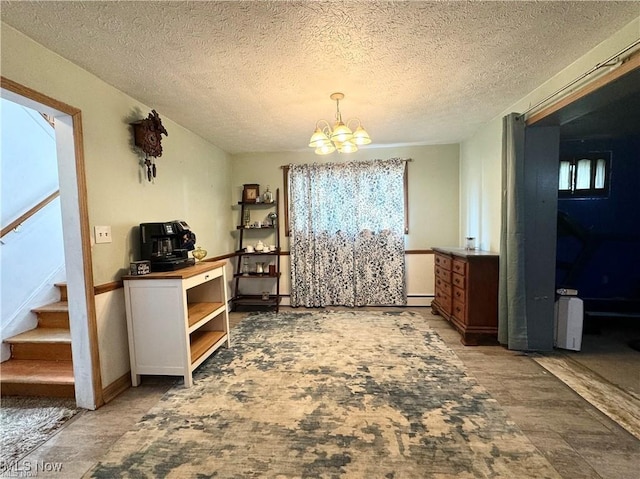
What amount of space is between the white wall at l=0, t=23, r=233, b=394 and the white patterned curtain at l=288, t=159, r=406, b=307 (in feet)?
5.64

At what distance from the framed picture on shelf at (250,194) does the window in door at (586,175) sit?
398cm

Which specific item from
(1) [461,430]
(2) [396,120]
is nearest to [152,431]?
(1) [461,430]

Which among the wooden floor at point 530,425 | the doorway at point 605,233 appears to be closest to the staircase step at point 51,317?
the wooden floor at point 530,425

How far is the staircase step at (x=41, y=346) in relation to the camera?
220 centimetres

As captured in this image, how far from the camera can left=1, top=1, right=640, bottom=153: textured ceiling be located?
54.9 inches

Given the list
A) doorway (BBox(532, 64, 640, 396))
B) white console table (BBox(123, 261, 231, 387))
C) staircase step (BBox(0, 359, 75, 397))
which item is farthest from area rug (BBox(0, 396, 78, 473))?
doorway (BBox(532, 64, 640, 396))

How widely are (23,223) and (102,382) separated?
170 centimetres

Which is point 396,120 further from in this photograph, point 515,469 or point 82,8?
point 515,469

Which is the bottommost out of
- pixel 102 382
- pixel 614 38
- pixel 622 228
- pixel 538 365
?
pixel 538 365

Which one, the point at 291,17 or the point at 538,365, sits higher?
the point at 291,17

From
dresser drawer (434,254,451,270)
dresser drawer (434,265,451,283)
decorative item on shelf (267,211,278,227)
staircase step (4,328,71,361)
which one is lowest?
staircase step (4,328,71,361)

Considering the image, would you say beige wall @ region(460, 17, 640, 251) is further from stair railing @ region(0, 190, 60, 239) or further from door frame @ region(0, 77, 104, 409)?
stair railing @ region(0, 190, 60, 239)

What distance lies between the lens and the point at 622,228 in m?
3.40

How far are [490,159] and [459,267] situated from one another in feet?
4.18
